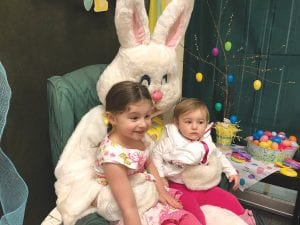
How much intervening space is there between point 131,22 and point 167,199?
29.5 inches

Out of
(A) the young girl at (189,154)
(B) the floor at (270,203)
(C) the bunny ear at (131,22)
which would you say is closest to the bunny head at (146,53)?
(C) the bunny ear at (131,22)

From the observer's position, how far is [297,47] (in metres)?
1.89

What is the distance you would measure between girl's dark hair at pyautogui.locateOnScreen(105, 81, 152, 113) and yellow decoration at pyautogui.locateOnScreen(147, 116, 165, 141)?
1.38ft

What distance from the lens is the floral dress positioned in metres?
1.13

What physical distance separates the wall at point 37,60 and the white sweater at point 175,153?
0.56m

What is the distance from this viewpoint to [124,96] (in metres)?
1.11

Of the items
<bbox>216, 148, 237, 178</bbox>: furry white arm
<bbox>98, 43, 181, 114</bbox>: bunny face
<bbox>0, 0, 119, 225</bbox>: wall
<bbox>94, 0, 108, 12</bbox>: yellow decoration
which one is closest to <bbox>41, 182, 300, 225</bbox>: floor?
<bbox>216, 148, 237, 178</bbox>: furry white arm

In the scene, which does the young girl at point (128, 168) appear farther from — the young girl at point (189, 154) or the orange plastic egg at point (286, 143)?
the orange plastic egg at point (286, 143)

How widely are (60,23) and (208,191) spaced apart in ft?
3.43

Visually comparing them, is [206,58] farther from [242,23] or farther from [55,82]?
[55,82]

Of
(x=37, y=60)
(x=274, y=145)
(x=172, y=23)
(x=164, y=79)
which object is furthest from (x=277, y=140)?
(x=37, y=60)

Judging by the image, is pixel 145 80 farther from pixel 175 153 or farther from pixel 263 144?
pixel 263 144

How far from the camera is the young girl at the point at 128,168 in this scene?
1.10 m

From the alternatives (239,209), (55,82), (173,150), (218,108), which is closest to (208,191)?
(239,209)
